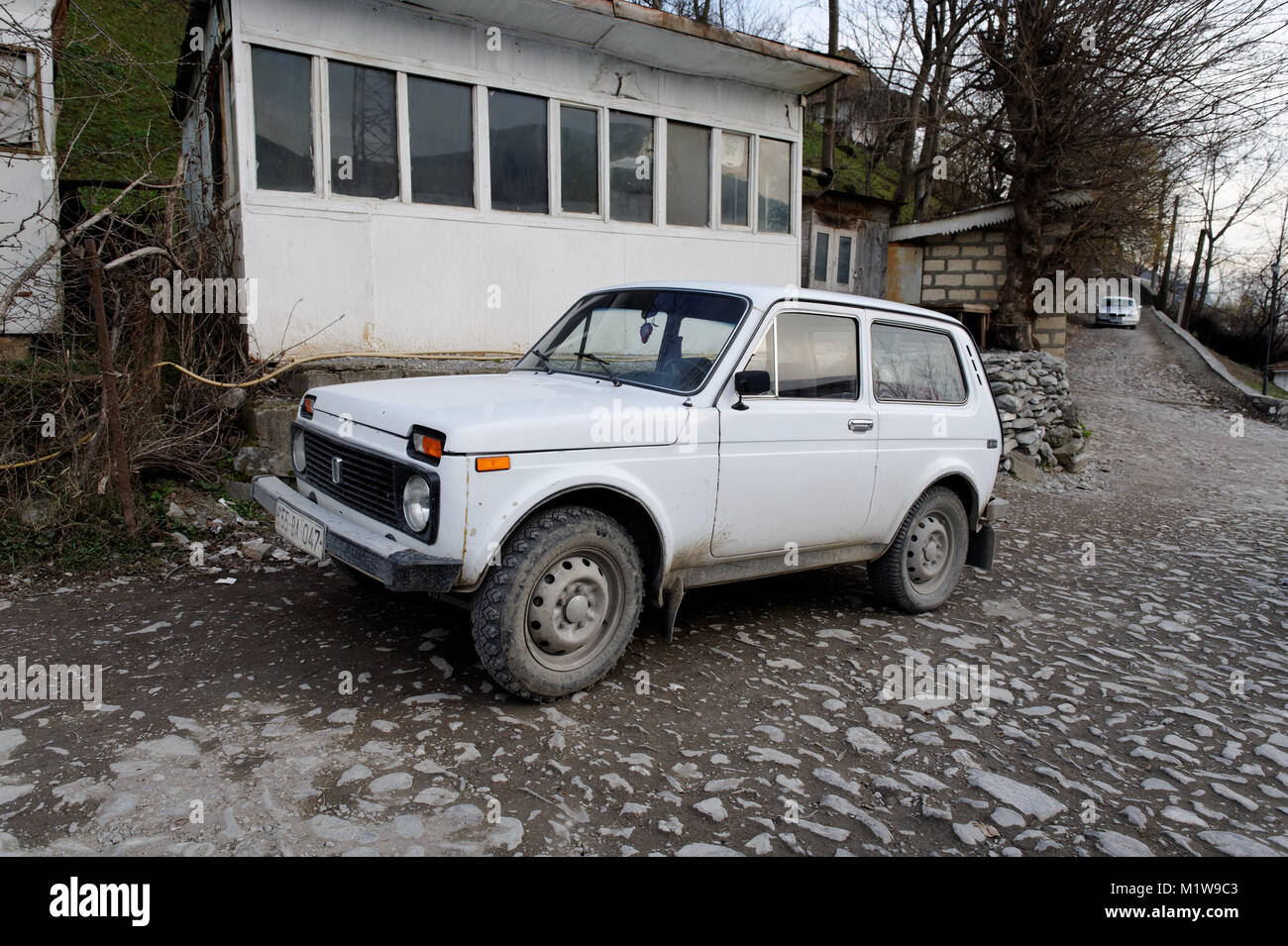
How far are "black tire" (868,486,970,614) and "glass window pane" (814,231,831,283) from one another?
485 inches

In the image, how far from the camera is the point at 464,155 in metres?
8.74

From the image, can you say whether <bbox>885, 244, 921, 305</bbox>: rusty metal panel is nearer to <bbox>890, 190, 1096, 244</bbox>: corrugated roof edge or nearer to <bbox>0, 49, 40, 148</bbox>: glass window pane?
<bbox>890, 190, 1096, 244</bbox>: corrugated roof edge

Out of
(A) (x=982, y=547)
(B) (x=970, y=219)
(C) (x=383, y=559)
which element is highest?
(B) (x=970, y=219)

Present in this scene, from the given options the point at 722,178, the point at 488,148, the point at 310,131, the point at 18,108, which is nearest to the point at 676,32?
the point at 722,178

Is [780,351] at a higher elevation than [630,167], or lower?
lower

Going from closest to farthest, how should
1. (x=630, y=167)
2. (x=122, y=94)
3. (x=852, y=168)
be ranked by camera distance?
1. (x=630, y=167)
2. (x=122, y=94)
3. (x=852, y=168)

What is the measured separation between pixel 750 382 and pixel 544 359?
1444mm

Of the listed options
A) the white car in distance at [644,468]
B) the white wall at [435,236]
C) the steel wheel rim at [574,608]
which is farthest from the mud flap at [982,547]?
the white wall at [435,236]

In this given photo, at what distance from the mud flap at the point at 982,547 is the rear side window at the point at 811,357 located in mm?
1705

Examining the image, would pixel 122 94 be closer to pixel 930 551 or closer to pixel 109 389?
pixel 109 389

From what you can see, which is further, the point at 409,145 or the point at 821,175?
the point at 821,175

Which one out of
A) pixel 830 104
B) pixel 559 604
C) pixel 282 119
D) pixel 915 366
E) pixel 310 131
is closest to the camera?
pixel 559 604

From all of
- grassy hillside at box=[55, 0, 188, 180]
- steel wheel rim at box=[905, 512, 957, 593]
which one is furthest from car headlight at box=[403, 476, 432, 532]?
grassy hillside at box=[55, 0, 188, 180]

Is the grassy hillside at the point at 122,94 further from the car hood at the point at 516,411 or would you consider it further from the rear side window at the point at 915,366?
the rear side window at the point at 915,366
